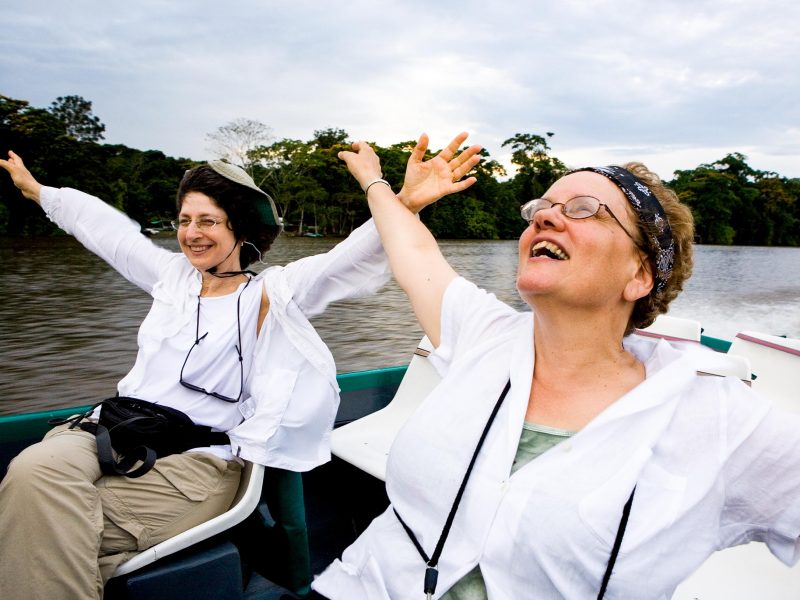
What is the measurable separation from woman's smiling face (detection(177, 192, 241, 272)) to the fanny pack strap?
1.13 metres

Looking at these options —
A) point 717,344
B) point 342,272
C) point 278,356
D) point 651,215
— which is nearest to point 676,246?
point 651,215

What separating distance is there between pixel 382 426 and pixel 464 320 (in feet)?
5.43

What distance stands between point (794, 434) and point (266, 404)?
129 centimetres

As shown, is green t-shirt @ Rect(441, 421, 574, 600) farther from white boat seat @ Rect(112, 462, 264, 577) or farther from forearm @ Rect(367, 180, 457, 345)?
white boat seat @ Rect(112, 462, 264, 577)

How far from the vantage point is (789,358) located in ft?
9.60

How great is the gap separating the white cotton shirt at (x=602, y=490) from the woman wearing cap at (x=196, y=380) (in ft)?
2.14

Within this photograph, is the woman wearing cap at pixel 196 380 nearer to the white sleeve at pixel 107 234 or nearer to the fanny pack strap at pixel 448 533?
the white sleeve at pixel 107 234

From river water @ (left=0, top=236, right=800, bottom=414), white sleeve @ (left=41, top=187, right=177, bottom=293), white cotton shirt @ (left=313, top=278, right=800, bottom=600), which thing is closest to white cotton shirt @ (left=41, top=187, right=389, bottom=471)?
white sleeve @ (left=41, top=187, right=177, bottom=293)

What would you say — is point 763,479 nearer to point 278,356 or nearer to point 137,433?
point 278,356

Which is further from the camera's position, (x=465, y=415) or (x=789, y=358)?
(x=789, y=358)

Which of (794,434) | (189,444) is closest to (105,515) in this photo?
(189,444)

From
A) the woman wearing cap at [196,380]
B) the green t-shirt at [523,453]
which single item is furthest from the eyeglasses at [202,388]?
the green t-shirt at [523,453]

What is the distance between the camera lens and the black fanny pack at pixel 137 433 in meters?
1.54

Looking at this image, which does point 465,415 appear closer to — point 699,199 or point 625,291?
point 625,291
